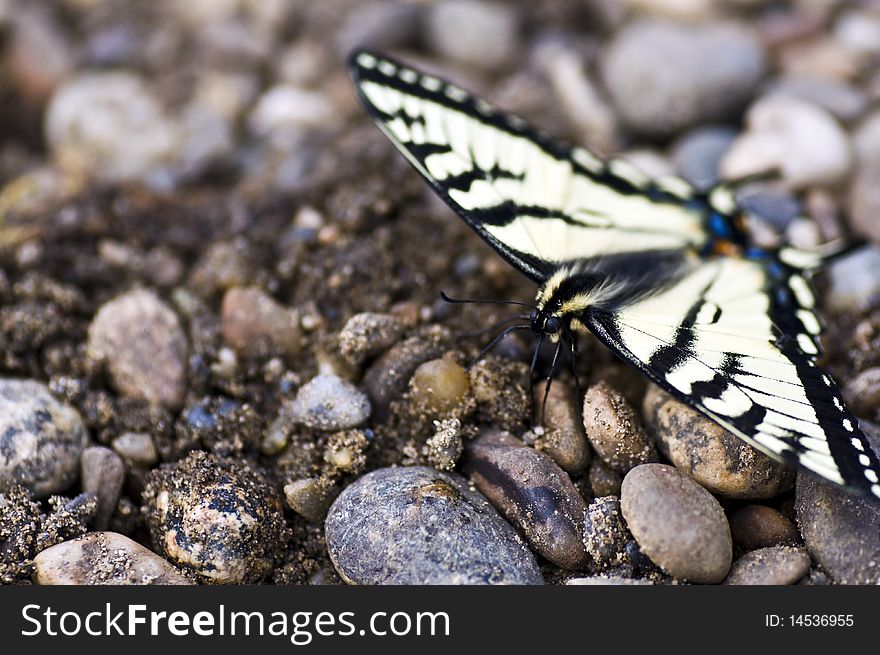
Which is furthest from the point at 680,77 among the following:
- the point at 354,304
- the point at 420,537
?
the point at 420,537

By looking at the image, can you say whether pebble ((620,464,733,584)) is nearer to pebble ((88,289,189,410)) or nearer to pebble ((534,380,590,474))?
pebble ((534,380,590,474))

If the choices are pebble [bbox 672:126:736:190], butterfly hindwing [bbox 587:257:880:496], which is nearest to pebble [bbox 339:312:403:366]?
butterfly hindwing [bbox 587:257:880:496]

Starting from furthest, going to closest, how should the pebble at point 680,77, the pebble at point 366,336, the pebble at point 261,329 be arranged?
the pebble at point 680,77
the pebble at point 261,329
the pebble at point 366,336

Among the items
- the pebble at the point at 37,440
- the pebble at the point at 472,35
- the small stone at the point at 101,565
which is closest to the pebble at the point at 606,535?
the small stone at the point at 101,565

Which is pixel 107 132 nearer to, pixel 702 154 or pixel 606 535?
pixel 702 154

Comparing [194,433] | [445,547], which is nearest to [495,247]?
[445,547]

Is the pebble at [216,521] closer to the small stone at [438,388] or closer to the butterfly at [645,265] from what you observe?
the small stone at [438,388]
